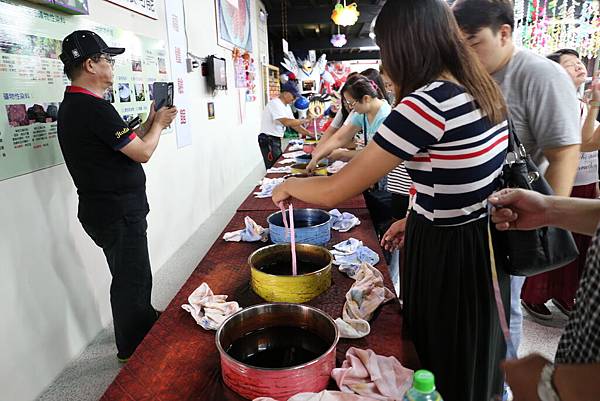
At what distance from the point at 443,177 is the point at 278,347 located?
588mm

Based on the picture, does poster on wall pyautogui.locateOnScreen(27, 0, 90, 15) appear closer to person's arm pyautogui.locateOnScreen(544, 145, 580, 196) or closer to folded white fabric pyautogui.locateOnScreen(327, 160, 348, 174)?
folded white fabric pyautogui.locateOnScreen(327, 160, 348, 174)

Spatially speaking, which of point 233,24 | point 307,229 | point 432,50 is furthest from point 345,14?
point 432,50

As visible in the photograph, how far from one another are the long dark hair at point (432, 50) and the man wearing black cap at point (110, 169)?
1287 millimetres

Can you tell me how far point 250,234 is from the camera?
1712mm

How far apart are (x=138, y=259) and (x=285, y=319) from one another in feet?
4.37

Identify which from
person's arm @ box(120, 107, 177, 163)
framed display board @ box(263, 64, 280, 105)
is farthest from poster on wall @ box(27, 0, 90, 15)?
framed display board @ box(263, 64, 280, 105)

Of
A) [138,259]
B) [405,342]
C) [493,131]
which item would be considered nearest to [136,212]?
[138,259]

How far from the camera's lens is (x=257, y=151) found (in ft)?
24.7

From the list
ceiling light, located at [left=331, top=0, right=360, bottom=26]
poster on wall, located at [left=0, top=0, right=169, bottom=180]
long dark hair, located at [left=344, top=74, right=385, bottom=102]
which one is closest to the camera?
poster on wall, located at [left=0, top=0, right=169, bottom=180]

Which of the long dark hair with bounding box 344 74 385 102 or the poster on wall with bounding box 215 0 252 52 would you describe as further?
the poster on wall with bounding box 215 0 252 52

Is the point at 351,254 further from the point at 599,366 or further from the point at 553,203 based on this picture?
the point at 599,366

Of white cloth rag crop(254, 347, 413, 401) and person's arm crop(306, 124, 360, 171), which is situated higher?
person's arm crop(306, 124, 360, 171)

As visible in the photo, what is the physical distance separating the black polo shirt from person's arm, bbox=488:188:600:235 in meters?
1.53

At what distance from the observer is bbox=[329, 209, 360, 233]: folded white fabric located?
6.01 feet
